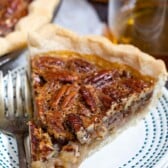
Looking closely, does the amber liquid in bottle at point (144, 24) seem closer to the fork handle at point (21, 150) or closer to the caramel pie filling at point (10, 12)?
the caramel pie filling at point (10, 12)

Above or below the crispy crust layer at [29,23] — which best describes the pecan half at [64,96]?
above

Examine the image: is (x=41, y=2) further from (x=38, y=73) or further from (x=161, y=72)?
(x=161, y=72)

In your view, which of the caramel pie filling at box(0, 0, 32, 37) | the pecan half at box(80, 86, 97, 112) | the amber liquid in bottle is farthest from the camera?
the amber liquid in bottle

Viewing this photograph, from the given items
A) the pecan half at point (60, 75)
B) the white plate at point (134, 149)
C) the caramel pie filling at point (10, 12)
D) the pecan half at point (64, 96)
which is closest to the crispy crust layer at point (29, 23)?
the caramel pie filling at point (10, 12)

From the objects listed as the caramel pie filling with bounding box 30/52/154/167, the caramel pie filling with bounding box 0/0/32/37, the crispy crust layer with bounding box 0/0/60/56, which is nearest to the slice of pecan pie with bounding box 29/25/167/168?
the caramel pie filling with bounding box 30/52/154/167

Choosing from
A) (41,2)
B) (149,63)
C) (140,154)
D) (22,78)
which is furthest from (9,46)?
(140,154)

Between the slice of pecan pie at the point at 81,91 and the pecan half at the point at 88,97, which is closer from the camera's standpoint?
the slice of pecan pie at the point at 81,91

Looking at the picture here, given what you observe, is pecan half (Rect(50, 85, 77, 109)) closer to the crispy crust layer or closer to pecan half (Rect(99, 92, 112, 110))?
pecan half (Rect(99, 92, 112, 110))
